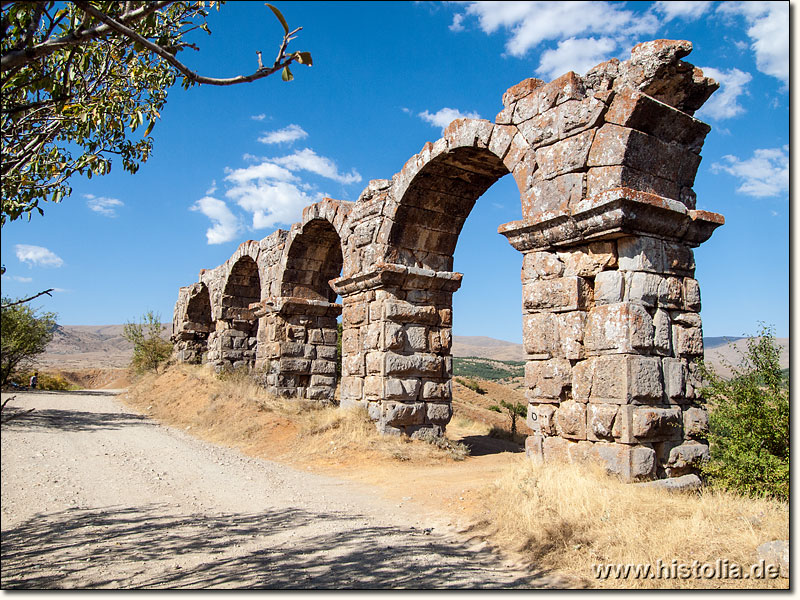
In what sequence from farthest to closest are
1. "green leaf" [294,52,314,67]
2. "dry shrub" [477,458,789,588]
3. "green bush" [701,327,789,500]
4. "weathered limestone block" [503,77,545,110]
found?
Answer: "weathered limestone block" [503,77,545,110] < "green bush" [701,327,789,500] < "dry shrub" [477,458,789,588] < "green leaf" [294,52,314,67]

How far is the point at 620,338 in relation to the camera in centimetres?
538

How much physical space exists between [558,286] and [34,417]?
35.3 feet

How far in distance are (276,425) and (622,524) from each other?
7.33 meters

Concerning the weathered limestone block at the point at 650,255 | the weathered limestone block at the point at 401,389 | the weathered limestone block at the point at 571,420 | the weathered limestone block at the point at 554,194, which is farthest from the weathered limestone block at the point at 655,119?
the weathered limestone block at the point at 401,389

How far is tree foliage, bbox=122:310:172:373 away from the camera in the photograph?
22.5m

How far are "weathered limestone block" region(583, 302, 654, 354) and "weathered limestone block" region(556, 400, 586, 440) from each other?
0.55 m

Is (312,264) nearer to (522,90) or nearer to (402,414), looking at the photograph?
(402,414)

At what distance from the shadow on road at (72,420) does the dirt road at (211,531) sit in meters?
2.71

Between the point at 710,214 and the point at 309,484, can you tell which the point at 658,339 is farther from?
the point at 309,484

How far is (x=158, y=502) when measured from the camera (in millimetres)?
5672

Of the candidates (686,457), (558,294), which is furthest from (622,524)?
(558,294)

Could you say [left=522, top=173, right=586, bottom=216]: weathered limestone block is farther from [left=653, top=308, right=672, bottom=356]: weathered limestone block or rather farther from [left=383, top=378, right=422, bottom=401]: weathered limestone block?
[left=383, top=378, right=422, bottom=401]: weathered limestone block

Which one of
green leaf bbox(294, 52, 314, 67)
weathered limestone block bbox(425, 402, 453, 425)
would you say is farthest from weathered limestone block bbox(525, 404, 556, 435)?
green leaf bbox(294, 52, 314, 67)

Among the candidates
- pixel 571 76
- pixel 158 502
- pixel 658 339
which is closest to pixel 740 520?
pixel 658 339
